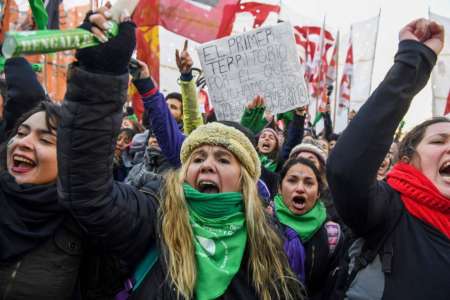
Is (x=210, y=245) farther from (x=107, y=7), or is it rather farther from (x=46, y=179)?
(x=107, y=7)

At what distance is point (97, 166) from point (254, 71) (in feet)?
9.61

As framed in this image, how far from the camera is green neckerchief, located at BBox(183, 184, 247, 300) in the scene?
1.75 meters

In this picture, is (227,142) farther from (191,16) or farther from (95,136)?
(191,16)

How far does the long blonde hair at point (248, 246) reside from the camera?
1733 millimetres

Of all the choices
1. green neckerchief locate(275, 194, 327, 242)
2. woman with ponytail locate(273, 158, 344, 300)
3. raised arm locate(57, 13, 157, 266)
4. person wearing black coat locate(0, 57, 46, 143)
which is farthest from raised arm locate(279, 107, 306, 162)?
raised arm locate(57, 13, 157, 266)

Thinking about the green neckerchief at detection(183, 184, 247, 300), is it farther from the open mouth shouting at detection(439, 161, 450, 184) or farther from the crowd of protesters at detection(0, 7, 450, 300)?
the open mouth shouting at detection(439, 161, 450, 184)

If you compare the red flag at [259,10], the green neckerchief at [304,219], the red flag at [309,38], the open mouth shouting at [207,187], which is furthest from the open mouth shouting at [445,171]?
the red flag at [309,38]

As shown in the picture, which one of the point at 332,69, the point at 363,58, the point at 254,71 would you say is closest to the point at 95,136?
the point at 254,71

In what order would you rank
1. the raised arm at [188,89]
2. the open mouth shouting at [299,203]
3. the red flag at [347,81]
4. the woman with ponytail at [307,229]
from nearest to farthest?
1. the woman with ponytail at [307,229]
2. the open mouth shouting at [299,203]
3. the raised arm at [188,89]
4. the red flag at [347,81]

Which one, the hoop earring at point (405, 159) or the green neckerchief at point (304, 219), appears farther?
the green neckerchief at point (304, 219)

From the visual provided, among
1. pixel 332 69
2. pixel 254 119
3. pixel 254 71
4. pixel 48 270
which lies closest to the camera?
pixel 48 270

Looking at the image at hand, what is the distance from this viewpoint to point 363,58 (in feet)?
29.9

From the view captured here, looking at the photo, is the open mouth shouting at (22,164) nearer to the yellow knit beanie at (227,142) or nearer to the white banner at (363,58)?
the yellow knit beanie at (227,142)

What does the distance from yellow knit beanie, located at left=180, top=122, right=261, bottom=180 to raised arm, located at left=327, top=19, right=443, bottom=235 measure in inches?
18.4
